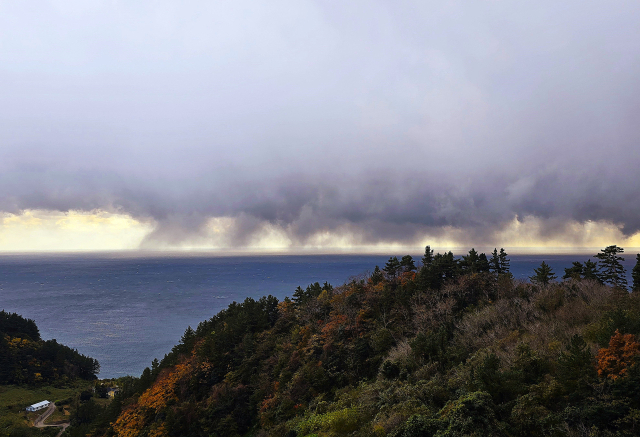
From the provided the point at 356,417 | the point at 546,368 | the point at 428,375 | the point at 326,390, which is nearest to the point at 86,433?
the point at 326,390

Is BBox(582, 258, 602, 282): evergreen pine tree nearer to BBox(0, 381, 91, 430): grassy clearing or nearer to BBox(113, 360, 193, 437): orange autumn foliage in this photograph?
BBox(113, 360, 193, 437): orange autumn foliage

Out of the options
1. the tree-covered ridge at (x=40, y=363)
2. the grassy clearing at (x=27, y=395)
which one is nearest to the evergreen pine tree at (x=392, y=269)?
the grassy clearing at (x=27, y=395)

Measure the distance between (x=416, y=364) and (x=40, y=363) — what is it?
12702 centimetres

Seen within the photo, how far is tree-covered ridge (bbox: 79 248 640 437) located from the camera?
17.5 metres

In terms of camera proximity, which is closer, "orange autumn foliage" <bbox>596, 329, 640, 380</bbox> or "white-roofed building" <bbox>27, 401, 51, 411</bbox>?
"orange autumn foliage" <bbox>596, 329, 640, 380</bbox>

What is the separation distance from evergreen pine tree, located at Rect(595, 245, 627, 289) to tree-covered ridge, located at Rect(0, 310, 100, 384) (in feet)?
431

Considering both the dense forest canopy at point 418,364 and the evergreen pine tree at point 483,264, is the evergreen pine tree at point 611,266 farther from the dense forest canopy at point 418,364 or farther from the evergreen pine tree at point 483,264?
the evergreen pine tree at point 483,264

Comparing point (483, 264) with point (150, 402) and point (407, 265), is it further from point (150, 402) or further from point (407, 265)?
point (150, 402)

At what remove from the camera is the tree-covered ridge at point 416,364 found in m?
17.5

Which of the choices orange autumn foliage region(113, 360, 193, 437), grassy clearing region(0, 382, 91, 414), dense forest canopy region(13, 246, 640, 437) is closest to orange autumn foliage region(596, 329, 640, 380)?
dense forest canopy region(13, 246, 640, 437)

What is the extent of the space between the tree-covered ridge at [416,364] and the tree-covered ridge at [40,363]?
60643 mm

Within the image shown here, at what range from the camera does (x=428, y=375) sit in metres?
26.3

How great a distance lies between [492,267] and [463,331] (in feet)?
67.8

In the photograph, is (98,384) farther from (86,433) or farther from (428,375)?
(428,375)
